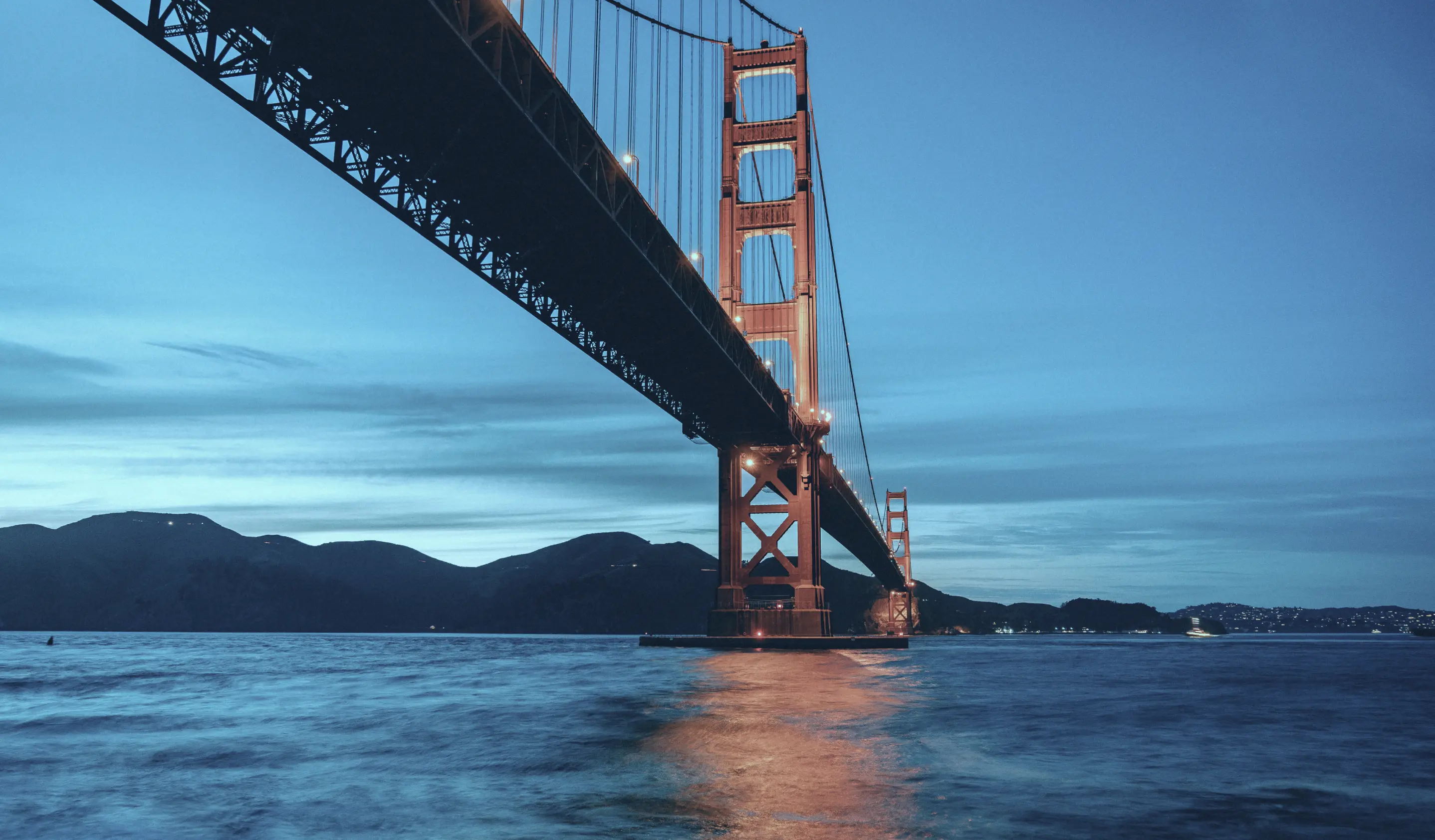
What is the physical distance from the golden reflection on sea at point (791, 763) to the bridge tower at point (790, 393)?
21.4 m

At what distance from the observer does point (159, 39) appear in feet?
44.4

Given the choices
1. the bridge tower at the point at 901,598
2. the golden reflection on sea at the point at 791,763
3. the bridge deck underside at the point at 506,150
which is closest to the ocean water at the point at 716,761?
the golden reflection on sea at the point at 791,763

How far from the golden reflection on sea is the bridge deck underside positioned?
10359mm

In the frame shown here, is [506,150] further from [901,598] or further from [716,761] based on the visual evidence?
[901,598]

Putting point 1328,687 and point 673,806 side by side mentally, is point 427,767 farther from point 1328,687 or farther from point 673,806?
point 1328,687

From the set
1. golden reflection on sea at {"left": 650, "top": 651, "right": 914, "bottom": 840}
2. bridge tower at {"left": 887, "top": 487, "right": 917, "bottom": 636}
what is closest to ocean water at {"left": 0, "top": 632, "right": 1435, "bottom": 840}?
golden reflection on sea at {"left": 650, "top": 651, "right": 914, "bottom": 840}

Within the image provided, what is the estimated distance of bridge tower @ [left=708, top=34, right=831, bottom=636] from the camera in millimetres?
43125

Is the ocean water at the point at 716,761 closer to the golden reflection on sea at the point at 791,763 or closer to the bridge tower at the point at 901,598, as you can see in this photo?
the golden reflection on sea at the point at 791,763

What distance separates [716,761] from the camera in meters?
10.5

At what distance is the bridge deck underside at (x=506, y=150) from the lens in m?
15.2

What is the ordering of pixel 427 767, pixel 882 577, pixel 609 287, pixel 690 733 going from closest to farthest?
pixel 427 767 < pixel 690 733 < pixel 609 287 < pixel 882 577

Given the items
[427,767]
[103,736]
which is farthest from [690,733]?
[103,736]

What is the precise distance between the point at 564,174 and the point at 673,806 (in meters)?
14.4

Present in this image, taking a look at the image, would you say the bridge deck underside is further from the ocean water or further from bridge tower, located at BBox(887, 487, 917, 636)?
bridge tower, located at BBox(887, 487, 917, 636)
